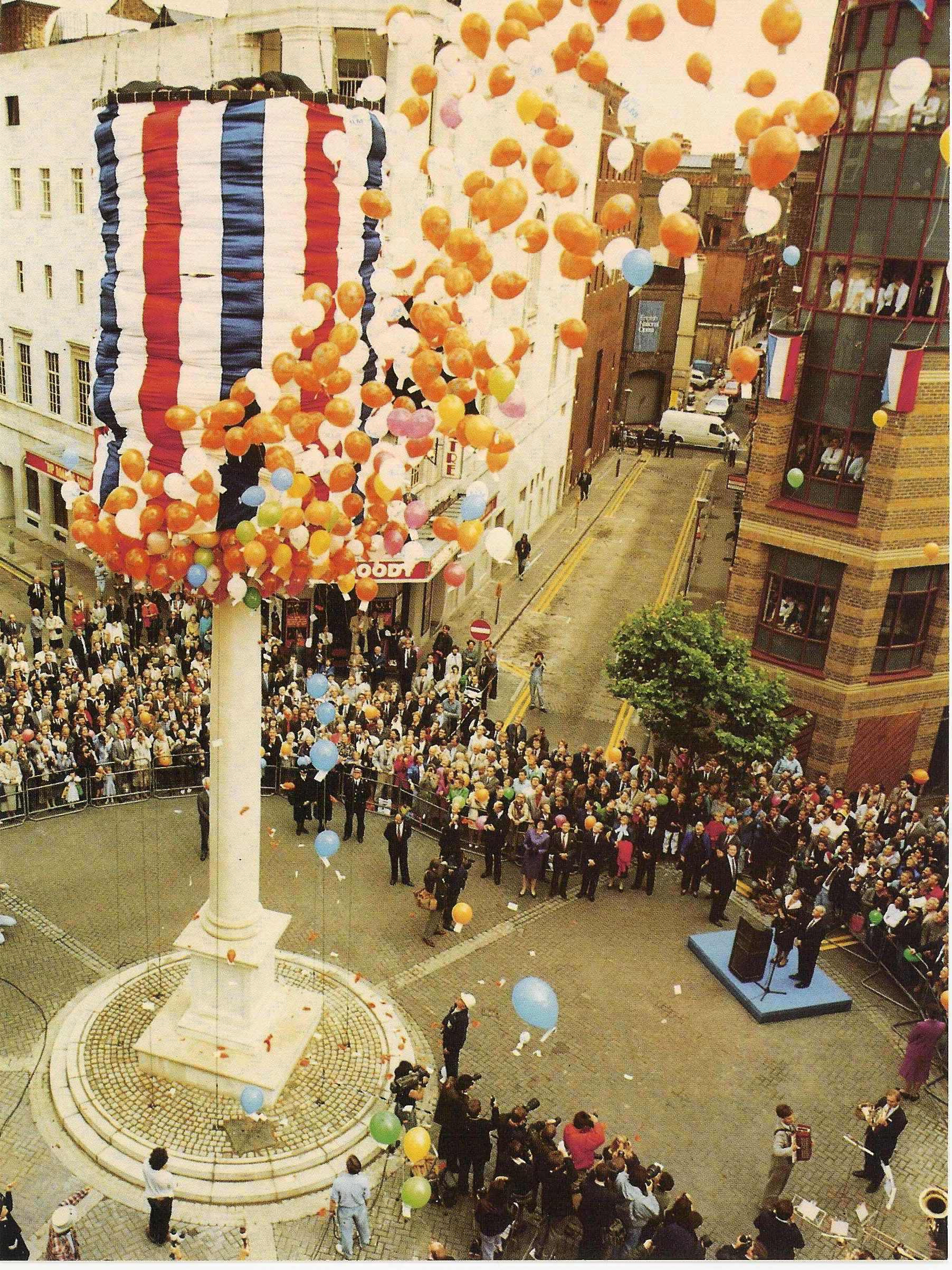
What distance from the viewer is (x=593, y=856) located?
665 inches

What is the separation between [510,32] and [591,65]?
2.36ft

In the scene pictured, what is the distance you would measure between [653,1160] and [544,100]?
11.0 metres

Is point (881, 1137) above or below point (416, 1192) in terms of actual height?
below

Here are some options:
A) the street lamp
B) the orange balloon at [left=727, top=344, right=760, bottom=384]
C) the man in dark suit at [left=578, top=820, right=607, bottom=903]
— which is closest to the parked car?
the street lamp

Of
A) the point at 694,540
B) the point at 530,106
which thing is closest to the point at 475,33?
the point at 530,106

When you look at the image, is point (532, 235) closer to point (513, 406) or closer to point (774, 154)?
point (513, 406)

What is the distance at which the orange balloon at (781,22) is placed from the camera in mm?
7027

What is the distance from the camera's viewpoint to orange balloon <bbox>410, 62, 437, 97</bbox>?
7.96 m

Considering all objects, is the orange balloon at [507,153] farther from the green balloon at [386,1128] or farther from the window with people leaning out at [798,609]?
the window with people leaning out at [798,609]

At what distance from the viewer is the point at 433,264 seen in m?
8.92

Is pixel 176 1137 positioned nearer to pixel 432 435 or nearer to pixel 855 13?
pixel 432 435

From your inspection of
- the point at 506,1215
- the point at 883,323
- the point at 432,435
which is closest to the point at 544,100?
the point at 432,435

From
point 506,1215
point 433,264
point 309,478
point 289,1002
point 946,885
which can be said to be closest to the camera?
point 433,264

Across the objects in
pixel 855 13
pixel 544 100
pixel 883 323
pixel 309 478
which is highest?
pixel 855 13
